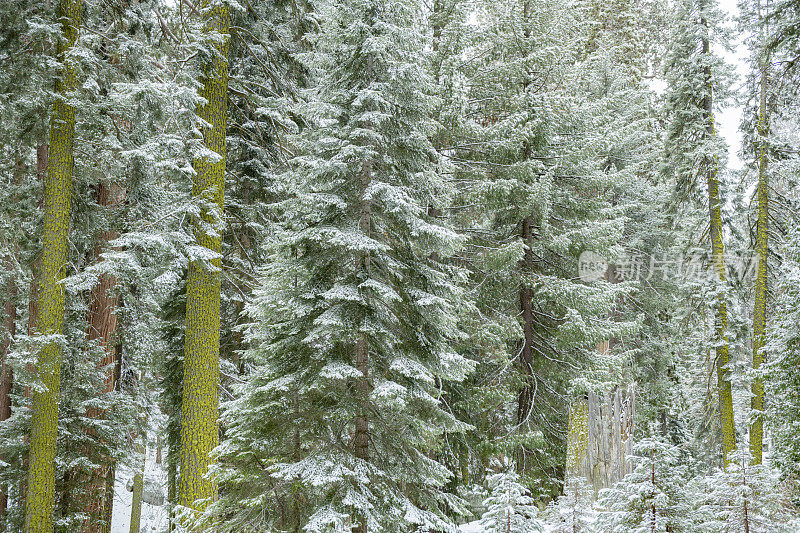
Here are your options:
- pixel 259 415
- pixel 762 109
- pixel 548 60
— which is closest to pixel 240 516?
pixel 259 415

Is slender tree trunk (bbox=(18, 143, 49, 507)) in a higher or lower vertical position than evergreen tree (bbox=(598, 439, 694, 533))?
higher

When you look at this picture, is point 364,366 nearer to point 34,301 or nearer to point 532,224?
point 532,224

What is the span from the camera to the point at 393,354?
22.6 feet

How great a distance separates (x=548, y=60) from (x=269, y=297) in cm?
820

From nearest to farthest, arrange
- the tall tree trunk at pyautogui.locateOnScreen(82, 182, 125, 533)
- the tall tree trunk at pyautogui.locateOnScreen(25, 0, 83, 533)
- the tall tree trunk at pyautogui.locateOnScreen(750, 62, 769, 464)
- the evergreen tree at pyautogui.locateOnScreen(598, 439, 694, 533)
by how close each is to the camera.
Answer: the evergreen tree at pyautogui.locateOnScreen(598, 439, 694, 533)
the tall tree trunk at pyautogui.locateOnScreen(25, 0, 83, 533)
the tall tree trunk at pyautogui.locateOnScreen(82, 182, 125, 533)
the tall tree trunk at pyautogui.locateOnScreen(750, 62, 769, 464)

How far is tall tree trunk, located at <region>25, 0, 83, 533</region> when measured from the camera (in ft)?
26.7

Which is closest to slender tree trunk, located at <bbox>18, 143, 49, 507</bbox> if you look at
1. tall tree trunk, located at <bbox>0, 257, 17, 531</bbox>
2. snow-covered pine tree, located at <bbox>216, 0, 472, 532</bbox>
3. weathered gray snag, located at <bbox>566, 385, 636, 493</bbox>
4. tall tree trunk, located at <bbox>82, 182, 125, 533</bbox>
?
tall tree trunk, located at <bbox>0, 257, 17, 531</bbox>

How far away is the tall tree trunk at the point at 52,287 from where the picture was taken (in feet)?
26.7

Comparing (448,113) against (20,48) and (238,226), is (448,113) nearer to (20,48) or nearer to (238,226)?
(238,226)

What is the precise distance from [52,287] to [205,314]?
241 cm

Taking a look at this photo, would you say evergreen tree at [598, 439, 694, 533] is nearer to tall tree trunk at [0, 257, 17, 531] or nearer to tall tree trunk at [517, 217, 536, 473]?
tall tree trunk at [517, 217, 536, 473]

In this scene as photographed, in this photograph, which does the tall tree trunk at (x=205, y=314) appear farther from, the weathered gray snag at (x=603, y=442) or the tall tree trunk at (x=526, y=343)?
the tall tree trunk at (x=526, y=343)

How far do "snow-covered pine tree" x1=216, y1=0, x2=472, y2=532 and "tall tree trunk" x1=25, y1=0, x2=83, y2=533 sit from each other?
325 cm

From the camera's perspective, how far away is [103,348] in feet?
35.4
